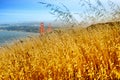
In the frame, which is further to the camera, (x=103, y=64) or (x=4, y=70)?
(x=4, y=70)

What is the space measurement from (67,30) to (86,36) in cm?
140

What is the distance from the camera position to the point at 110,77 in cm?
481

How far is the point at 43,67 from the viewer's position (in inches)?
210

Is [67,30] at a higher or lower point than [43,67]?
higher

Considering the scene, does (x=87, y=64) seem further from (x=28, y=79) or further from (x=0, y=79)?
(x=0, y=79)

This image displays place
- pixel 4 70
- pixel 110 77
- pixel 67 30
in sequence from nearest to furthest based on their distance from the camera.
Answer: pixel 110 77, pixel 4 70, pixel 67 30

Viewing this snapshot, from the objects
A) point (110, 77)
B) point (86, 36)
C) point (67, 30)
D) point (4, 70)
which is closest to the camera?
point (110, 77)

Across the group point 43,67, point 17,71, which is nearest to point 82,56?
point 43,67

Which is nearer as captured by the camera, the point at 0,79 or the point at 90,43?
the point at 0,79

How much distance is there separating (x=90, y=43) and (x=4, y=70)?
143 centimetres

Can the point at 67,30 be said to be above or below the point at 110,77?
above

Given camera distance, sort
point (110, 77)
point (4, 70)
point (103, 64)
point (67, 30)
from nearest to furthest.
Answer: point (110, 77) → point (103, 64) → point (4, 70) → point (67, 30)

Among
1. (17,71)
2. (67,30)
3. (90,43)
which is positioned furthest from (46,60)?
(67,30)

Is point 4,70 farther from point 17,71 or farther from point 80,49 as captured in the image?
point 80,49
